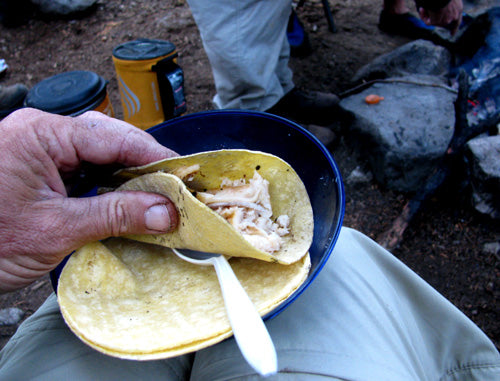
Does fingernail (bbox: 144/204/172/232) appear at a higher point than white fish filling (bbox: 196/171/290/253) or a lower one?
higher

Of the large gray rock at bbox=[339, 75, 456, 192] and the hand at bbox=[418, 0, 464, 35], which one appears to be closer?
the large gray rock at bbox=[339, 75, 456, 192]

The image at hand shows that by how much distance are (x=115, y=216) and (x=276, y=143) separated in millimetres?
515

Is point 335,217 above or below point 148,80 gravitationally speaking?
above

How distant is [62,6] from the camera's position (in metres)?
4.11

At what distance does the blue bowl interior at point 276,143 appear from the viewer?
0.92m

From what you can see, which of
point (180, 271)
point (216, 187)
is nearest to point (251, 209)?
point (216, 187)

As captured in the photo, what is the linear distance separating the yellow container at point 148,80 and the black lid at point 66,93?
0.22 metres

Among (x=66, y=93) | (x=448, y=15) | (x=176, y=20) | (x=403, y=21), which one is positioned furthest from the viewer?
(x=176, y=20)

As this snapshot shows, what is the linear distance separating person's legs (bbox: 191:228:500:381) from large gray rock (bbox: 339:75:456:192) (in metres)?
1.17

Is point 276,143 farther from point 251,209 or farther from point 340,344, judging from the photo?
point 340,344

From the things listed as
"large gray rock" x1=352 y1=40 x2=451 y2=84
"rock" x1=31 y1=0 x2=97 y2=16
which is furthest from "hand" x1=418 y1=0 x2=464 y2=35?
"rock" x1=31 y1=0 x2=97 y2=16

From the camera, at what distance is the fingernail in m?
0.88

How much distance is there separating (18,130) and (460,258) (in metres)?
2.01

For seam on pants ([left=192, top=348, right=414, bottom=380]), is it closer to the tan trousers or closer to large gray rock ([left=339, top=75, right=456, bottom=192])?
the tan trousers
